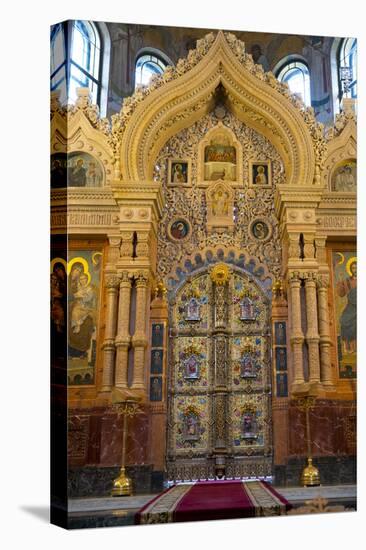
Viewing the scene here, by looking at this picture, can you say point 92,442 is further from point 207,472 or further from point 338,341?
point 338,341

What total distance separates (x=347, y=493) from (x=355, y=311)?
6.96ft

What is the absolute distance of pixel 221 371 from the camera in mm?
8875

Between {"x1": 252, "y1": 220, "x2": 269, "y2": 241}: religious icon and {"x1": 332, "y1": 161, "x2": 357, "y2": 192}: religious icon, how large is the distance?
956 millimetres

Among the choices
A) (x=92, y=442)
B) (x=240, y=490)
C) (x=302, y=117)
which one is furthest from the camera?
(x=302, y=117)

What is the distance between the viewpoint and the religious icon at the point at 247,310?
9.00 m

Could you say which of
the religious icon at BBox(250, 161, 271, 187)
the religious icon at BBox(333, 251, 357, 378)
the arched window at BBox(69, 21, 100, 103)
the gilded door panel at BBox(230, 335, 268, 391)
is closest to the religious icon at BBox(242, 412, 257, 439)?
the gilded door panel at BBox(230, 335, 268, 391)

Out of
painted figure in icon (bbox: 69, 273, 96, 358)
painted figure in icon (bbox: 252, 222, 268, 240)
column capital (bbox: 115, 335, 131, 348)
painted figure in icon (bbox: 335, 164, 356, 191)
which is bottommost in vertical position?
column capital (bbox: 115, 335, 131, 348)

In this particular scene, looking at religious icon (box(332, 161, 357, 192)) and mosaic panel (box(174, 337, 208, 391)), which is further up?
religious icon (box(332, 161, 357, 192))

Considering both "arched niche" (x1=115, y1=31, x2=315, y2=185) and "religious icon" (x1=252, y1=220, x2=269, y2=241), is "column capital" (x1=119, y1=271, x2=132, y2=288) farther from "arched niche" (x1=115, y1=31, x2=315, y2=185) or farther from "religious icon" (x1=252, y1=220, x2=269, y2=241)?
"religious icon" (x1=252, y1=220, x2=269, y2=241)

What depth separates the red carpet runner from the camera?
7.69m

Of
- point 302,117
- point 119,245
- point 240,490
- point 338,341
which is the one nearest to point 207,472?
point 240,490

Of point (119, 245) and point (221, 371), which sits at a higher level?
point (119, 245)

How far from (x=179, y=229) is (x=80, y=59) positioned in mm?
2367

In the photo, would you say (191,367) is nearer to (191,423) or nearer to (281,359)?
(191,423)
